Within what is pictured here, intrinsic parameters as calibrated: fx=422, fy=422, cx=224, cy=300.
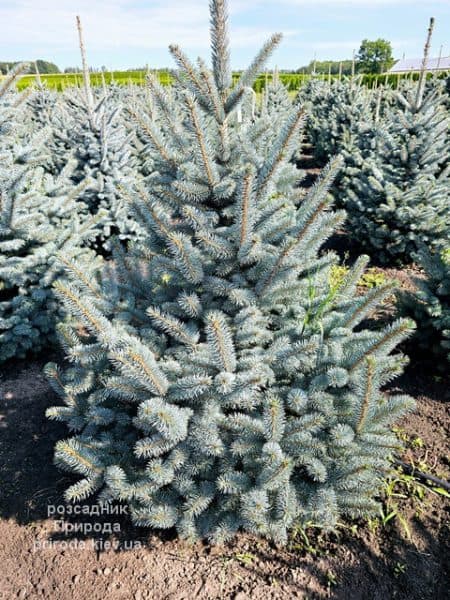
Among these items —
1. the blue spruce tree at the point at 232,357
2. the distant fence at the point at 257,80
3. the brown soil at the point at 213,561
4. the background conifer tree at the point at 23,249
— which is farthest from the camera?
the distant fence at the point at 257,80

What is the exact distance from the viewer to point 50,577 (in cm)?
266

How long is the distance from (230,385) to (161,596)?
1.39 meters

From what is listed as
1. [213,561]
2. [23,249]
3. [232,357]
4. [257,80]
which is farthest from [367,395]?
[257,80]

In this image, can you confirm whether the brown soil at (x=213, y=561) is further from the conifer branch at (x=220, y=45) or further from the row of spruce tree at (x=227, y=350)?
the conifer branch at (x=220, y=45)

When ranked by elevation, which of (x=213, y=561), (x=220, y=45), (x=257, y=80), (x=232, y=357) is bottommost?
(x=213, y=561)

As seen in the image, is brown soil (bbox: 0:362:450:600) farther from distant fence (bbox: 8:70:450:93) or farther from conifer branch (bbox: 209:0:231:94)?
distant fence (bbox: 8:70:450:93)

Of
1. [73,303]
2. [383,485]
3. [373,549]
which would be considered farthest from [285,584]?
[73,303]

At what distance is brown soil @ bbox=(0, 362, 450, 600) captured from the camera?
257 cm

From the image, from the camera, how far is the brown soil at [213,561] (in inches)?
101

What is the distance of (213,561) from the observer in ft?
8.86

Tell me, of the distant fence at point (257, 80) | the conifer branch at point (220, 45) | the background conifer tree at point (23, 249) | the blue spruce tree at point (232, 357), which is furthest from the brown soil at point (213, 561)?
the distant fence at point (257, 80)

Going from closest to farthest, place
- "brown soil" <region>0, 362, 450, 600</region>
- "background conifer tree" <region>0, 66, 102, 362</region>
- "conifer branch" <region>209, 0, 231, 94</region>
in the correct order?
"conifer branch" <region>209, 0, 231, 94</region>, "brown soil" <region>0, 362, 450, 600</region>, "background conifer tree" <region>0, 66, 102, 362</region>

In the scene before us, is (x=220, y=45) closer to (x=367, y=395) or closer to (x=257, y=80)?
(x=367, y=395)

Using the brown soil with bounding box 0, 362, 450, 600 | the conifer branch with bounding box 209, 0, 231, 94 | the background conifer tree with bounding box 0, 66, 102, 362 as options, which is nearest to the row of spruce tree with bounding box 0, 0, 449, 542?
the conifer branch with bounding box 209, 0, 231, 94
